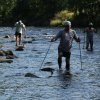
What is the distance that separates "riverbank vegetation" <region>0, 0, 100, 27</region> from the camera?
10044 cm

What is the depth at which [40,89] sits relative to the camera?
63.1 feet

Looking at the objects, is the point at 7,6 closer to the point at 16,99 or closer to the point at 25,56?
the point at 25,56

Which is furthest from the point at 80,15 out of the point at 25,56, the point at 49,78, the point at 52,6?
the point at 49,78

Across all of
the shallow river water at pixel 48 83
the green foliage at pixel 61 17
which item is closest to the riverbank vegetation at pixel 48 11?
the green foliage at pixel 61 17

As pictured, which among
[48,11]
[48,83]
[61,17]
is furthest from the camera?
[48,11]

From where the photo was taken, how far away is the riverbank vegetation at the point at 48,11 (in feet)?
330

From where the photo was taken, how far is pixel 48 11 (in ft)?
391

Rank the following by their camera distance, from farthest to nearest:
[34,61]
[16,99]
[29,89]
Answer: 1. [34,61]
2. [29,89]
3. [16,99]

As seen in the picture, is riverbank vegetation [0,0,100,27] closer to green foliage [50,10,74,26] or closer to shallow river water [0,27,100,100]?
green foliage [50,10,74,26]

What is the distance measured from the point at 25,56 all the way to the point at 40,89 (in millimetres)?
14040

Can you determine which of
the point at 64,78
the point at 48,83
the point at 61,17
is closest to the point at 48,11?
the point at 61,17

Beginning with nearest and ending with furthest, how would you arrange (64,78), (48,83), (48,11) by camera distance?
(48,83) < (64,78) < (48,11)

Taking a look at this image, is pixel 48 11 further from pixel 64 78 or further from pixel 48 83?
pixel 48 83

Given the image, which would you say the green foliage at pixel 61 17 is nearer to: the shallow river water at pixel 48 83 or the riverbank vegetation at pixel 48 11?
the riverbank vegetation at pixel 48 11
